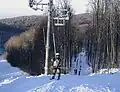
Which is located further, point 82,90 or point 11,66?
point 11,66

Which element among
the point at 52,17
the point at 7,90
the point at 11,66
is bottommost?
the point at 11,66

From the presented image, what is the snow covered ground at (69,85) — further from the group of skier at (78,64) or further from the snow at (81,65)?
the snow at (81,65)

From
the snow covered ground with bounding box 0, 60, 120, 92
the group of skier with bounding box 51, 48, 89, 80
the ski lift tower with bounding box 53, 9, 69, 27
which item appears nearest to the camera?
the snow covered ground with bounding box 0, 60, 120, 92

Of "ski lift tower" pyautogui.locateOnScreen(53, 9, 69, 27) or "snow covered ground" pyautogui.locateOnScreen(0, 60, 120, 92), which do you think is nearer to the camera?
"snow covered ground" pyautogui.locateOnScreen(0, 60, 120, 92)

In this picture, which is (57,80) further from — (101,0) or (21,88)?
(101,0)

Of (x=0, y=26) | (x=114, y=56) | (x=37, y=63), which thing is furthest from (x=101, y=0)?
(x=0, y=26)

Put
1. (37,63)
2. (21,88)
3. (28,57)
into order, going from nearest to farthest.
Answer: (21,88), (37,63), (28,57)

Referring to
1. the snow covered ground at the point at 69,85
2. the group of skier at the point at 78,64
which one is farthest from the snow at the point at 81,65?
the snow covered ground at the point at 69,85

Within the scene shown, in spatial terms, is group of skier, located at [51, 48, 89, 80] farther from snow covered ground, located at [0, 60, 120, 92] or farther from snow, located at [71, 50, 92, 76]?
snow covered ground, located at [0, 60, 120, 92]

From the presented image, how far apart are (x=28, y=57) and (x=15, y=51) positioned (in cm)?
485

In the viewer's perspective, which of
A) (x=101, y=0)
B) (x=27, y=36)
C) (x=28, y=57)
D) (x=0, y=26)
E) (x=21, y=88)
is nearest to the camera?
(x=21, y=88)

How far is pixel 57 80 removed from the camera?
80.0 ft

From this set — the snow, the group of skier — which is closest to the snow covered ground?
the group of skier

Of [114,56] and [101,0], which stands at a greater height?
[101,0]
